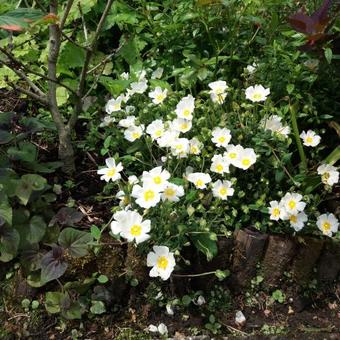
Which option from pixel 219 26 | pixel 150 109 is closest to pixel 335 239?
pixel 150 109

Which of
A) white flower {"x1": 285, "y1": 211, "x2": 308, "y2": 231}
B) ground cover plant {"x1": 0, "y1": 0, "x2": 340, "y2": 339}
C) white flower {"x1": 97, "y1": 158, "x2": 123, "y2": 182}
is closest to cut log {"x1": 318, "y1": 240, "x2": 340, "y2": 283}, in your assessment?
ground cover plant {"x1": 0, "y1": 0, "x2": 340, "y2": 339}

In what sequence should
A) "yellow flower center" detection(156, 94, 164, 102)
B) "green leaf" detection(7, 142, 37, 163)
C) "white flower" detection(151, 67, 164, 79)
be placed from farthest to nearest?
"white flower" detection(151, 67, 164, 79) < "yellow flower center" detection(156, 94, 164, 102) < "green leaf" detection(7, 142, 37, 163)

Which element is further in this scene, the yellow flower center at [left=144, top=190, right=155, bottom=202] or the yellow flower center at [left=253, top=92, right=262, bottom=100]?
the yellow flower center at [left=253, top=92, right=262, bottom=100]

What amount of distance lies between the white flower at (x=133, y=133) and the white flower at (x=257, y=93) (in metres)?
0.52

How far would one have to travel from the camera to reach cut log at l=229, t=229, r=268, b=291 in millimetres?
2285

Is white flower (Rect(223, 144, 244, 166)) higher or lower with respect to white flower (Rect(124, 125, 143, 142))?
higher

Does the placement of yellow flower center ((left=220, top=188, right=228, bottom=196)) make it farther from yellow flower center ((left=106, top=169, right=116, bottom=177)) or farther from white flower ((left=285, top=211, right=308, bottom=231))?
yellow flower center ((left=106, top=169, right=116, bottom=177))

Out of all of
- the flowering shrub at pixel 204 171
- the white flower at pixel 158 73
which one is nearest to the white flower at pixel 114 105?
the flowering shrub at pixel 204 171

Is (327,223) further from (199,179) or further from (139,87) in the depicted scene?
(139,87)

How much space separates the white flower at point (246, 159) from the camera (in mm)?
2234

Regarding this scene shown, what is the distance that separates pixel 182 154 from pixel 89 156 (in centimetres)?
62

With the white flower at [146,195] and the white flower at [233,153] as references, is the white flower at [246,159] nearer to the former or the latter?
the white flower at [233,153]

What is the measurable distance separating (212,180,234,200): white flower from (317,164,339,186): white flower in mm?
412

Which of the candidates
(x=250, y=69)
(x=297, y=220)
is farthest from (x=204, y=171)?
(x=250, y=69)
